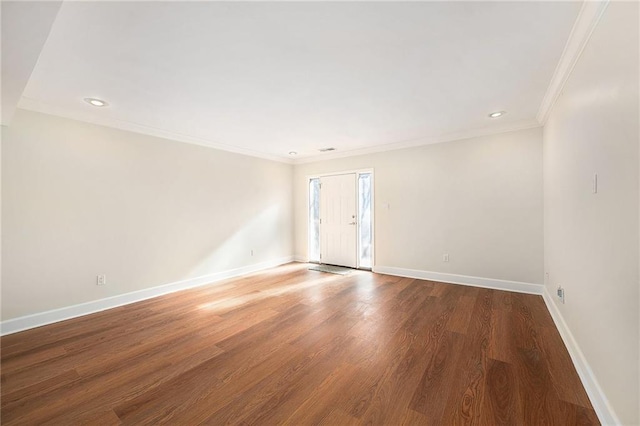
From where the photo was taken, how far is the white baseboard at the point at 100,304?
2.61 metres

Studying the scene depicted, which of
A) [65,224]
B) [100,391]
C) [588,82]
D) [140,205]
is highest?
[588,82]

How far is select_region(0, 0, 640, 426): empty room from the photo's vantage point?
1.49 meters

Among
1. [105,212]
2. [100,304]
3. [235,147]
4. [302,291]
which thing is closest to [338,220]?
[302,291]

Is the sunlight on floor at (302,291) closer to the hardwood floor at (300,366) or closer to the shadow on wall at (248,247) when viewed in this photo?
the hardwood floor at (300,366)

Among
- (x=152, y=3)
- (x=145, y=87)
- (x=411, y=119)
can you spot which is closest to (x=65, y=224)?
(x=145, y=87)

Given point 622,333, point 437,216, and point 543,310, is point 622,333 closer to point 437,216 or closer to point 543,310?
point 543,310

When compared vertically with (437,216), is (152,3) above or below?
above

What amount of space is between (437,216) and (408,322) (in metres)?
2.11

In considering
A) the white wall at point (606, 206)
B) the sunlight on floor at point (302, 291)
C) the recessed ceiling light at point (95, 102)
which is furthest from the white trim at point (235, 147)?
the sunlight on floor at point (302, 291)

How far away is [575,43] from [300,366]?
304cm

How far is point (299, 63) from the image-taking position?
2059 mm

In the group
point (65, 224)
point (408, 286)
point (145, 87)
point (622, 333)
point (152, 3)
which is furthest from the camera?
point (408, 286)

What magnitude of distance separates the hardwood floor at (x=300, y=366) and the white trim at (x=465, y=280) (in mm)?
374

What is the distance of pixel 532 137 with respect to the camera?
3492 millimetres
